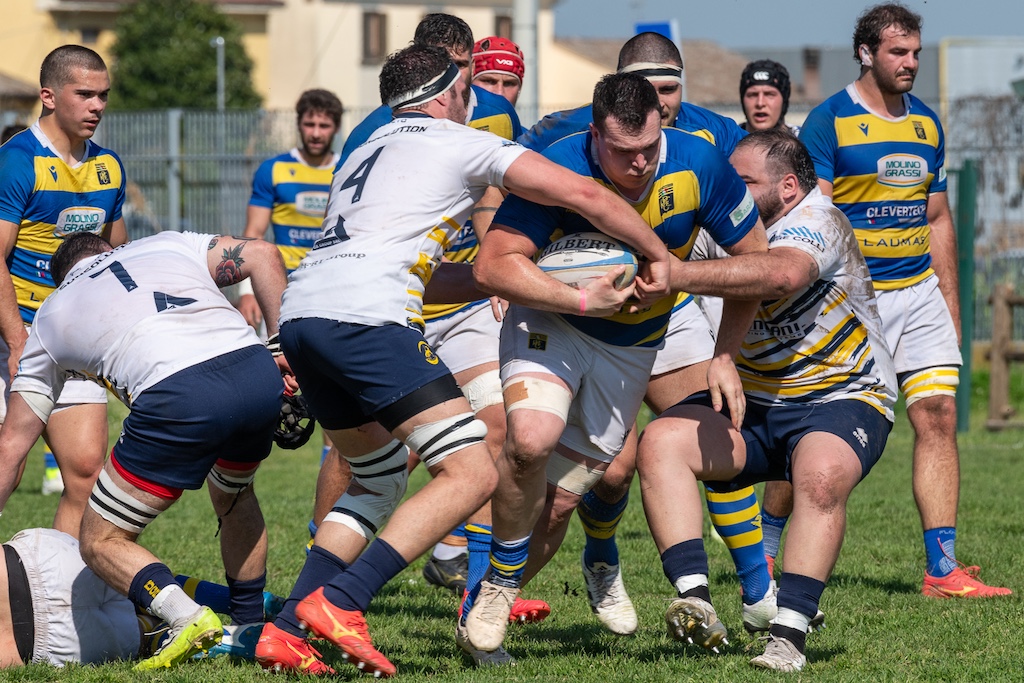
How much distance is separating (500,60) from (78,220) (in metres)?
2.38

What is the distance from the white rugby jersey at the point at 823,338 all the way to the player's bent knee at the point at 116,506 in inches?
93.6

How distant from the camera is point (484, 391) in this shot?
6133 mm

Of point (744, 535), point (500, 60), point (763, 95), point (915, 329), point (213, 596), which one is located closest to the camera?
point (744, 535)

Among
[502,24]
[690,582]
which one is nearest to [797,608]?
[690,582]

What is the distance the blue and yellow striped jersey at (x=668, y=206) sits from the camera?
4.80 meters

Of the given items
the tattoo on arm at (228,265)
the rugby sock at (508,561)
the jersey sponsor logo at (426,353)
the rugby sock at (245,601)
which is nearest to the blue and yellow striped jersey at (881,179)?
the rugby sock at (508,561)

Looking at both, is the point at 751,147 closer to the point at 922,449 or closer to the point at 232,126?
the point at 922,449

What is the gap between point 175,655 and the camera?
14.9 ft

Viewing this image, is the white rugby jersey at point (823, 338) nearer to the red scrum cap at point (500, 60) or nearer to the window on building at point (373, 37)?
the red scrum cap at point (500, 60)

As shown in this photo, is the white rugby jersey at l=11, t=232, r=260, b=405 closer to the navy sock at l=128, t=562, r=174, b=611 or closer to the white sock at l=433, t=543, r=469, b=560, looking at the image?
the navy sock at l=128, t=562, r=174, b=611

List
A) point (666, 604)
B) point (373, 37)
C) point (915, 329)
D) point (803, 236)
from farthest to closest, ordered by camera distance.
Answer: point (373, 37), point (915, 329), point (666, 604), point (803, 236)

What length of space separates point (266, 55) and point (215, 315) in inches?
1955

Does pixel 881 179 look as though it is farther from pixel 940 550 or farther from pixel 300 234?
pixel 300 234

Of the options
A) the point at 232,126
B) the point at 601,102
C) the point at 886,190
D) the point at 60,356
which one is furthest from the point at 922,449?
the point at 232,126
